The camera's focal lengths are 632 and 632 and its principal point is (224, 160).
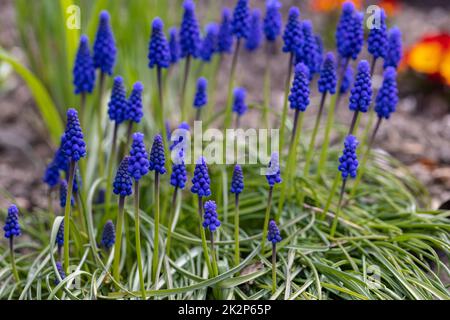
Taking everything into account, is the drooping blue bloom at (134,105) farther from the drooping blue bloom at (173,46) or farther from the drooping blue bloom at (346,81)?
the drooping blue bloom at (346,81)

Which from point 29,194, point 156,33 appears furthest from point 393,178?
point 29,194

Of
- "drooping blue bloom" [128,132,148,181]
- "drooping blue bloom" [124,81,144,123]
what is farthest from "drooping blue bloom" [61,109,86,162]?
"drooping blue bloom" [124,81,144,123]

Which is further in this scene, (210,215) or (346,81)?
(346,81)

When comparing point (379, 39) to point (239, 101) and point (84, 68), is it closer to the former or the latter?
point (239, 101)

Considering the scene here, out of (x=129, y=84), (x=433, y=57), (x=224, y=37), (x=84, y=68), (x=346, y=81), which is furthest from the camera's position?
(x=433, y=57)

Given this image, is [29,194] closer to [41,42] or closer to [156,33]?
[41,42]

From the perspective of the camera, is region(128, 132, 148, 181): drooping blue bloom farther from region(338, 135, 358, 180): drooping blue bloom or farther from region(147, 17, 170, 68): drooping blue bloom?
region(338, 135, 358, 180): drooping blue bloom

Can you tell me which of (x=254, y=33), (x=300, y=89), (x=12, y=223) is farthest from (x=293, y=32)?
(x=12, y=223)

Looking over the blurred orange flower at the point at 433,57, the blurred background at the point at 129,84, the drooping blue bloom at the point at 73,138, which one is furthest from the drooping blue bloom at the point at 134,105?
the blurred orange flower at the point at 433,57
